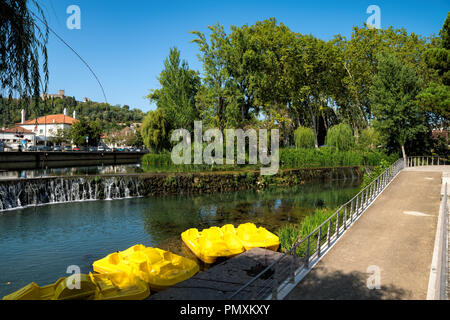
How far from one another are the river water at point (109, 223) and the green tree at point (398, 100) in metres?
14.7

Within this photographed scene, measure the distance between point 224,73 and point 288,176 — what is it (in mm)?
15389

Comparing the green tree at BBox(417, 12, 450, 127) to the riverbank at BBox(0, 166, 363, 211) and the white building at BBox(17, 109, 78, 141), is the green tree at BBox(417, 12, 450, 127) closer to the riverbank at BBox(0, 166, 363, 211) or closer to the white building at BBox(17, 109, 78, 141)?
the riverbank at BBox(0, 166, 363, 211)

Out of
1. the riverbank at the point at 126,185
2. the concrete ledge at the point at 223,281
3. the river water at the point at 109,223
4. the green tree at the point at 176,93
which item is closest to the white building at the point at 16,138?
the riverbank at the point at 126,185

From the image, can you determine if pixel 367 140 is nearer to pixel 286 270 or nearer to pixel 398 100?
pixel 398 100

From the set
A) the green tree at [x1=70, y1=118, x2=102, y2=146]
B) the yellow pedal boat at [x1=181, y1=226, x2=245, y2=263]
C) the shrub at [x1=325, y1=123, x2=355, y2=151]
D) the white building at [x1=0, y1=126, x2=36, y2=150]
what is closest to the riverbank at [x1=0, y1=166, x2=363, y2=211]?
the white building at [x1=0, y1=126, x2=36, y2=150]

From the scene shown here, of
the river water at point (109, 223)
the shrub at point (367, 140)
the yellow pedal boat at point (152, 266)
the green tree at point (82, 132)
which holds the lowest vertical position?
the river water at point (109, 223)

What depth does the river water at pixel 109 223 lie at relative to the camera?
1027cm

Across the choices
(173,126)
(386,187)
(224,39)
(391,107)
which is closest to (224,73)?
(224,39)

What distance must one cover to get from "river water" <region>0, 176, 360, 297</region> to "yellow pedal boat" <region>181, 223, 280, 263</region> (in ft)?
3.34

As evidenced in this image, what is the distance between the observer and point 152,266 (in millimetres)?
7738

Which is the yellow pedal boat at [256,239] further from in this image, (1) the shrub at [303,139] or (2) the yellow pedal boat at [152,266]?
(1) the shrub at [303,139]

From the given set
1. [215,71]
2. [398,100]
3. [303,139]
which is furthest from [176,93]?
[398,100]

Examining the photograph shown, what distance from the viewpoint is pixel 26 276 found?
9188 millimetres
